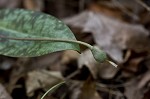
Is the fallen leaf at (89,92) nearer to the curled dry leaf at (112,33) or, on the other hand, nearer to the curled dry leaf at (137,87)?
the curled dry leaf at (137,87)

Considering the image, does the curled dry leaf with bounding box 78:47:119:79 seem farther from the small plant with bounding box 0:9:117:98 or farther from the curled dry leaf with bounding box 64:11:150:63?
the small plant with bounding box 0:9:117:98

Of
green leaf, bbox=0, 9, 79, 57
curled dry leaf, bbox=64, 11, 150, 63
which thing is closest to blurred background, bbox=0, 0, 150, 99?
curled dry leaf, bbox=64, 11, 150, 63

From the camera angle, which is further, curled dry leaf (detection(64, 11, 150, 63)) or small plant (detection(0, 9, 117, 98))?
curled dry leaf (detection(64, 11, 150, 63))

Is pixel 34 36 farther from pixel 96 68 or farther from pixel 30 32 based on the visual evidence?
pixel 96 68

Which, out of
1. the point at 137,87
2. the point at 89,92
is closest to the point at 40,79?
the point at 89,92

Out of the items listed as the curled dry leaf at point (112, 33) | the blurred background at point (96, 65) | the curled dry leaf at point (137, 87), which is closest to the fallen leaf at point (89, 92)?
the blurred background at point (96, 65)

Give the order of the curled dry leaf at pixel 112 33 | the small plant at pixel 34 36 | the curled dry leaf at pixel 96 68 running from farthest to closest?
the curled dry leaf at pixel 112 33, the curled dry leaf at pixel 96 68, the small plant at pixel 34 36
